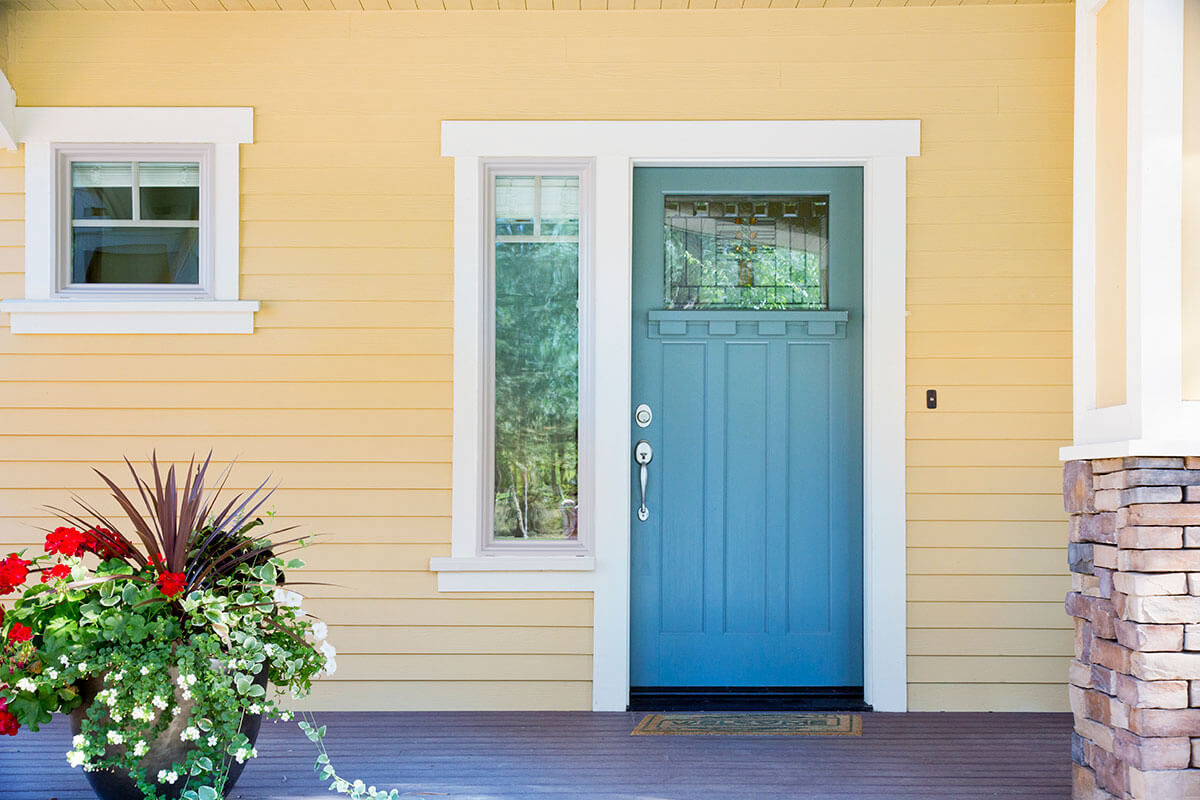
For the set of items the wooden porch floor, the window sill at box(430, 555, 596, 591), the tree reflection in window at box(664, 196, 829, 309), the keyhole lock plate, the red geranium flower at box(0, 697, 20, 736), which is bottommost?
the wooden porch floor

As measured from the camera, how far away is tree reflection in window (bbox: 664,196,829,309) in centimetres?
447

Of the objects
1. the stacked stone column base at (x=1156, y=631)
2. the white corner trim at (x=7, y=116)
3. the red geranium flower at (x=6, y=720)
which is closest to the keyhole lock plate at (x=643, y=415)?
the stacked stone column base at (x=1156, y=631)

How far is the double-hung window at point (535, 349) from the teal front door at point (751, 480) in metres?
0.25

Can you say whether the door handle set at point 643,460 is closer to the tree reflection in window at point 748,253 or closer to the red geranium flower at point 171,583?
the tree reflection in window at point 748,253

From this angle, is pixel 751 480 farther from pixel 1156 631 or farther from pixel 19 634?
pixel 19 634

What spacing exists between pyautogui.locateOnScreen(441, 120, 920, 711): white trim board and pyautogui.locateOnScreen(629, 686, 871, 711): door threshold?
9 cm

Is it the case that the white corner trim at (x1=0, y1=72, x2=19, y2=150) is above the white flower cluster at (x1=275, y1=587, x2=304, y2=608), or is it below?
above

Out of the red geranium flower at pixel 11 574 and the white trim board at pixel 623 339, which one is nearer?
the red geranium flower at pixel 11 574

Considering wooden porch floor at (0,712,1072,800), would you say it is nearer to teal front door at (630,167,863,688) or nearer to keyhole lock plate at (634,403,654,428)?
teal front door at (630,167,863,688)

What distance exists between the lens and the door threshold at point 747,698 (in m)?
4.28

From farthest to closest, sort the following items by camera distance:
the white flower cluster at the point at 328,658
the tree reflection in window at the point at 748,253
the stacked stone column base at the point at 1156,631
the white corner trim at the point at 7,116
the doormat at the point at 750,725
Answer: the tree reflection in window at the point at 748,253, the white corner trim at the point at 7,116, the doormat at the point at 750,725, the white flower cluster at the point at 328,658, the stacked stone column base at the point at 1156,631

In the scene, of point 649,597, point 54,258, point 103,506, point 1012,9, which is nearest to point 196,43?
point 54,258

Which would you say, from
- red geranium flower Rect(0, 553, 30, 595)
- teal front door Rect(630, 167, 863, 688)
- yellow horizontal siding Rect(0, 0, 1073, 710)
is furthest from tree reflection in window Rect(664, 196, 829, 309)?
red geranium flower Rect(0, 553, 30, 595)

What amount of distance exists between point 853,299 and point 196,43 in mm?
2591
